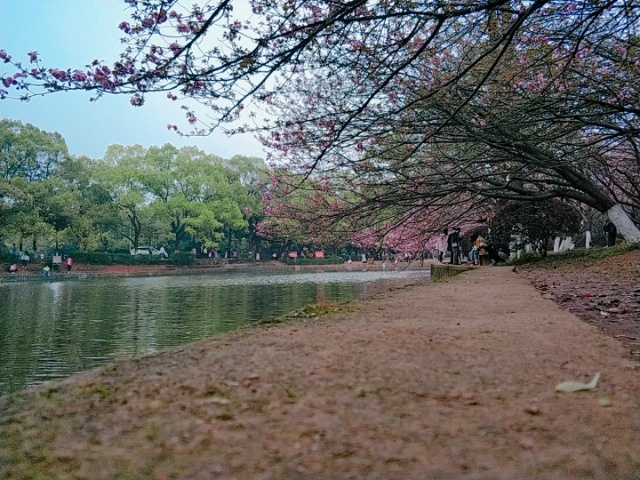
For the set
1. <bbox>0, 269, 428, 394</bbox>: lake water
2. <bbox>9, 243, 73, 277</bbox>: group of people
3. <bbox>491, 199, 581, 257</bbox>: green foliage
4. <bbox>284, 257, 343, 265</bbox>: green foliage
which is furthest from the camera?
<bbox>284, 257, 343, 265</bbox>: green foliage

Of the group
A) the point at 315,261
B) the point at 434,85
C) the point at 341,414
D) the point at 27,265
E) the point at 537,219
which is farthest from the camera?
the point at 315,261

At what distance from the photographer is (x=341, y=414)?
1744 millimetres

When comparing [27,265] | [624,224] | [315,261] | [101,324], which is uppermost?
[624,224]

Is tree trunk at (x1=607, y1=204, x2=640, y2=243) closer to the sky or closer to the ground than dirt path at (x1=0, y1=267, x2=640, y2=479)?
closer to the sky

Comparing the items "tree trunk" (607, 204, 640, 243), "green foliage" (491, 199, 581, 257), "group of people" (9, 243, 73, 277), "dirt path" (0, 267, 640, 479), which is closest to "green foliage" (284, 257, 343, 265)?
"group of people" (9, 243, 73, 277)

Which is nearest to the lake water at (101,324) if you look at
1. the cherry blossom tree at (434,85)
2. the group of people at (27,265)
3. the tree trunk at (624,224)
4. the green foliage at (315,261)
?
the cherry blossom tree at (434,85)

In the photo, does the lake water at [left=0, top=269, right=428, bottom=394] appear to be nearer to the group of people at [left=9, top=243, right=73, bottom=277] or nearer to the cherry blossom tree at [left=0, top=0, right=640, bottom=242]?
the cherry blossom tree at [left=0, top=0, right=640, bottom=242]

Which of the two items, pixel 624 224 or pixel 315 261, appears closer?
pixel 624 224

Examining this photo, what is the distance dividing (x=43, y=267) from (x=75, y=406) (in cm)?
3339

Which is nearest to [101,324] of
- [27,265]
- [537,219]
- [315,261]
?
[537,219]

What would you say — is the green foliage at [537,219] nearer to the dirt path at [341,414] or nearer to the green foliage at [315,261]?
the dirt path at [341,414]

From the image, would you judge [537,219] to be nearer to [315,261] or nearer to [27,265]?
[27,265]

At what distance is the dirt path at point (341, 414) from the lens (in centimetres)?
138

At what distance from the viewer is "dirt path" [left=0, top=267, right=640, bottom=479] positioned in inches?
54.4
